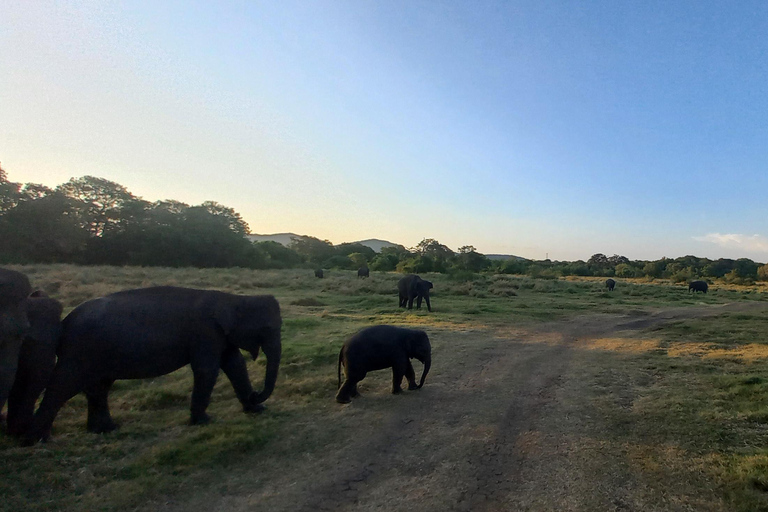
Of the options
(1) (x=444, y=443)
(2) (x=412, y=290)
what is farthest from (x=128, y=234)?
(1) (x=444, y=443)

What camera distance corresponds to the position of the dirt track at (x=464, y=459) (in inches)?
187

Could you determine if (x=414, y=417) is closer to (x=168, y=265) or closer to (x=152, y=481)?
(x=152, y=481)

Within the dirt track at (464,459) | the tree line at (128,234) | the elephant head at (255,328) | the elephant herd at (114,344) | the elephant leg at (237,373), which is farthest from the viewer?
the tree line at (128,234)

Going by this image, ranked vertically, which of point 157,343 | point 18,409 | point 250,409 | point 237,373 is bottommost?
point 250,409

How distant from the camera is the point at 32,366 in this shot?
20.5ft

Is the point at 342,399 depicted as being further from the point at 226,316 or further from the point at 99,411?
the point at 99,411

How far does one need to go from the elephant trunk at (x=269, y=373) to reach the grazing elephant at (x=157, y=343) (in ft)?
0.05

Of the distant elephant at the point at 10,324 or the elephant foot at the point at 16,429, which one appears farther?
the elephant foot at the point at 16,429

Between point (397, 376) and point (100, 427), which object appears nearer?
point (100, 427)

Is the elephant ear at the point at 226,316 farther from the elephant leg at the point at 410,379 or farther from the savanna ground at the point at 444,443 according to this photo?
the elephant leg at the point at 410,379

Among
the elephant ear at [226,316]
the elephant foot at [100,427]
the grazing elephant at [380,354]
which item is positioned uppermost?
the elephant ear at [226,316]

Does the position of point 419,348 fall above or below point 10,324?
below

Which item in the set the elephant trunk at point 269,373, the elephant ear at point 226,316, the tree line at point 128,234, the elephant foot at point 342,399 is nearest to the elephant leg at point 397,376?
the elephant foot at point 342,399

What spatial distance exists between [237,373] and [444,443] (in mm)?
3677
